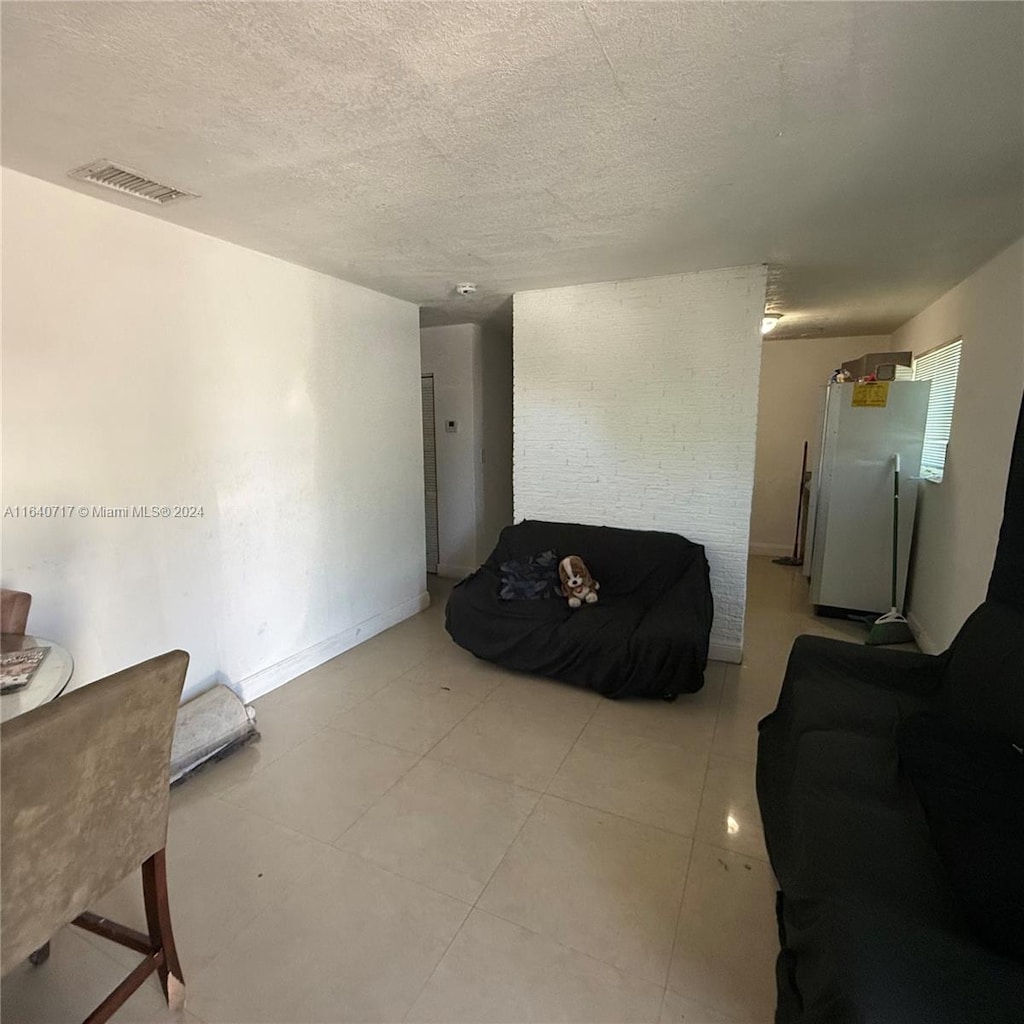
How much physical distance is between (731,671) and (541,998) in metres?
2.28

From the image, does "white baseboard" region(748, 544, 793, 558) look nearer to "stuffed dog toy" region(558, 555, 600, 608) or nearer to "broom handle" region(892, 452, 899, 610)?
"broom handle" region(892, 452, 899, 610)

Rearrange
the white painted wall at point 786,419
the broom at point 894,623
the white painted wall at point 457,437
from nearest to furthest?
the broom at point 894,623 < the white painted wall at point 457,437 < the white painted wall at point 786,419

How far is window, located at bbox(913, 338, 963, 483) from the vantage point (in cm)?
345

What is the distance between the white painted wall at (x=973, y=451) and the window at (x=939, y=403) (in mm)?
95

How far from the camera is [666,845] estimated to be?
192 centimetres

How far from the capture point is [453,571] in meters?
5.28

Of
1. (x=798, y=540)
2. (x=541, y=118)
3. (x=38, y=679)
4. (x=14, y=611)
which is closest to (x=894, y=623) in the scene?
(x=798, y=540)

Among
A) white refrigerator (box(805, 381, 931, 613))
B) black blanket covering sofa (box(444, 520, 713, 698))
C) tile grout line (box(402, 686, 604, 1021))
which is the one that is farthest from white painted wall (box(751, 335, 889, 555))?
tile grout line (box(402, 686, 604, 1021))

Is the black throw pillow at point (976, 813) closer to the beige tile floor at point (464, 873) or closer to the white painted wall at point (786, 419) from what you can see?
the beige tile floor at point (464, 873)

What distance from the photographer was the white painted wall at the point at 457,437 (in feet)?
16.0

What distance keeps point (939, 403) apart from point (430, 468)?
4069mm

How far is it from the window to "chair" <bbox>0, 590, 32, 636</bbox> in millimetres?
4715

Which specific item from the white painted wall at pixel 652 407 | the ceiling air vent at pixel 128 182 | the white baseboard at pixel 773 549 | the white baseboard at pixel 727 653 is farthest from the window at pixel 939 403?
the ceiling air vent at pixel 128 182

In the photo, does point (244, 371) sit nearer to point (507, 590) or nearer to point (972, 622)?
point (507, 590)
